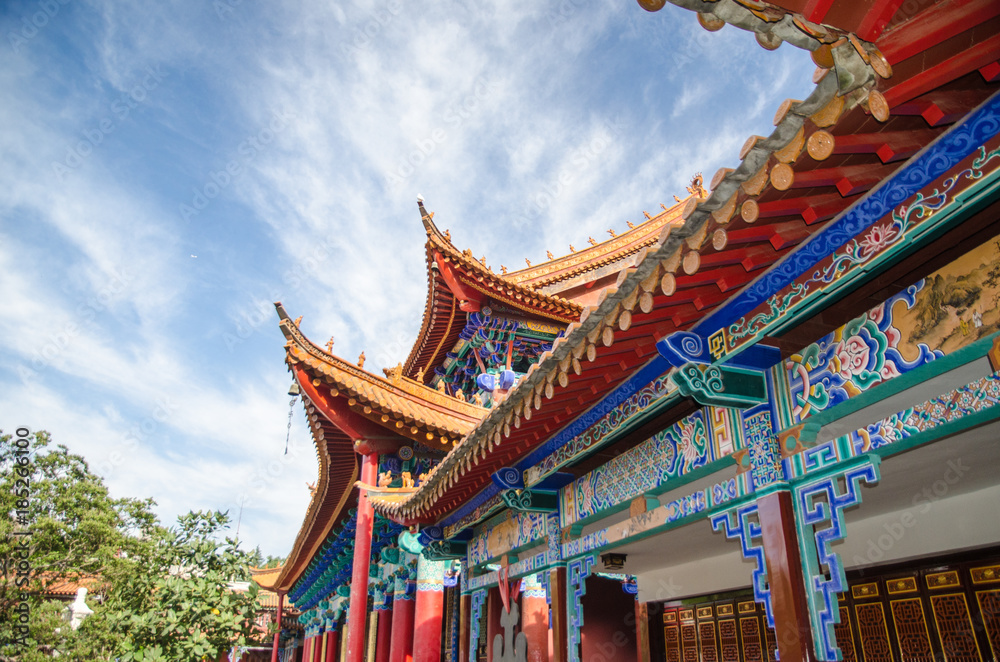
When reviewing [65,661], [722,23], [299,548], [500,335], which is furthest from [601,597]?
[65,661]

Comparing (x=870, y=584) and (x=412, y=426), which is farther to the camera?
(x=412, y=426)

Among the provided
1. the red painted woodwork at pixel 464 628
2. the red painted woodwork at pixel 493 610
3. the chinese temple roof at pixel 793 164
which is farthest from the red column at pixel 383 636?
the chinese temple roof at pixel 793 164

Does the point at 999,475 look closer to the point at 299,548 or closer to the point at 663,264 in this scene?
the point at 663,264

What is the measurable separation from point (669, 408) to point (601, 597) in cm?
453

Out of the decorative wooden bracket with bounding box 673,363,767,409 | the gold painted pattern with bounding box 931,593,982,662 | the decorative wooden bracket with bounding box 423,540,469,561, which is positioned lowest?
the gold painted pattern with bounding box 931,593,982,662

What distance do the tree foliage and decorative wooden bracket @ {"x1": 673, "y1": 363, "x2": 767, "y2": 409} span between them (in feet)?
29.0

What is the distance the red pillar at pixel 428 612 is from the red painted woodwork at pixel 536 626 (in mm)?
2074

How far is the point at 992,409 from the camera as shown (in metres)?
2.55

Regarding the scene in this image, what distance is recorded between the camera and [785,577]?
3223mm

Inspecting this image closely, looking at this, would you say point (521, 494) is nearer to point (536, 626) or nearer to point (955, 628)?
point (536, 626)

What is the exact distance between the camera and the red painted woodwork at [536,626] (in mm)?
6531

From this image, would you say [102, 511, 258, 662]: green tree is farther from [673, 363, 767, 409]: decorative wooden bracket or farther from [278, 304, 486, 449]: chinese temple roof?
[673, 363, 767, 409]: decorative wooden bracket

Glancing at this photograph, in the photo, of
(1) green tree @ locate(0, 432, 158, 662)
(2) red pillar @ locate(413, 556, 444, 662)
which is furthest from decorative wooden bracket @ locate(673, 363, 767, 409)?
(1) green tree @ locate(0, 432, 158, 662)

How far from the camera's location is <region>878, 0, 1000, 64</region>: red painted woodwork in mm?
1952
